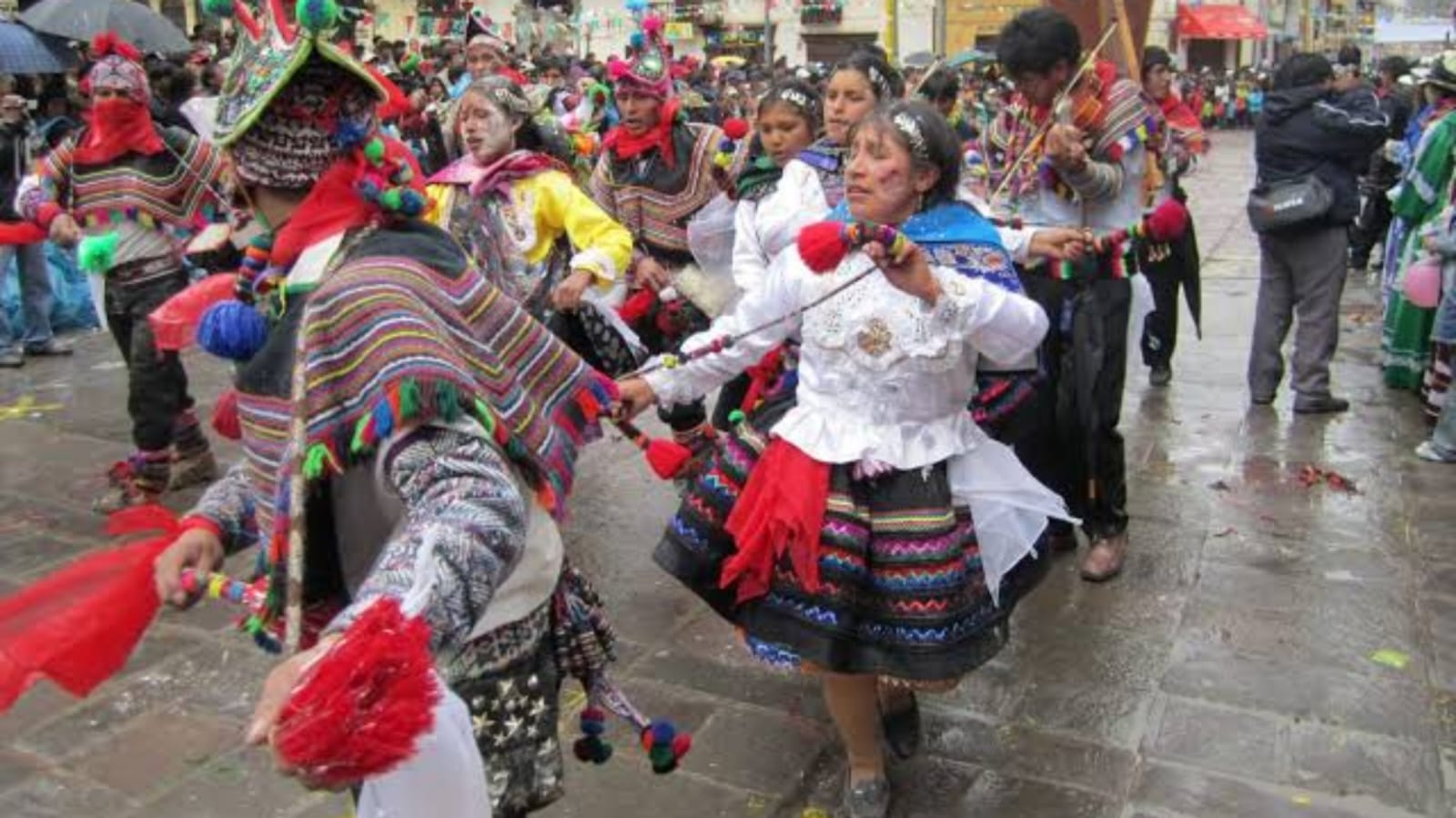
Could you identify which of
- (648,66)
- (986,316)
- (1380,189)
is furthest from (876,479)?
(1380,189)

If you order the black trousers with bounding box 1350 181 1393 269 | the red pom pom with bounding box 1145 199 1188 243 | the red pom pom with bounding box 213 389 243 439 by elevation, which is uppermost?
the red pom pom with bounding box 213 389 243 439

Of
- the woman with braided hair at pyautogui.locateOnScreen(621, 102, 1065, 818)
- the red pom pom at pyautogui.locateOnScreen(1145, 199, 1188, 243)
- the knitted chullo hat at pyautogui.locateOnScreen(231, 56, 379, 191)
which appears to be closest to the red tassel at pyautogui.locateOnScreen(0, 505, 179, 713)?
the knitted chullo hat at pyautogui.locateOnScreen(231, 56, 379, 191)

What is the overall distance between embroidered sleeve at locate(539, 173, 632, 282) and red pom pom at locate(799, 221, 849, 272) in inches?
68.3

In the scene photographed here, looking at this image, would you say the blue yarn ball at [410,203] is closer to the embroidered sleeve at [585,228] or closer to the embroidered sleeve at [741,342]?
the embroidered sleeve at [741,342]

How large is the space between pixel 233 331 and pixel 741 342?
1.56m

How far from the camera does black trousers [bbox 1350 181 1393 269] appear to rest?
12852 mm

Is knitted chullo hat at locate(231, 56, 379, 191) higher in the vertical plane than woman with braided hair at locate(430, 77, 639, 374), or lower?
higher

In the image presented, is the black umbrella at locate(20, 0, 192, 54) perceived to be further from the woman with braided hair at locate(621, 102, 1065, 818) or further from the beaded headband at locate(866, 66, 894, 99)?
the woman with braided hair at locate(621, 102, 1065, 818)

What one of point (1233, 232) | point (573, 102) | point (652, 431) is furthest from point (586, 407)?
point (1233, 232)

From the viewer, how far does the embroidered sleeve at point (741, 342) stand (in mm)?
3389

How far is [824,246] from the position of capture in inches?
118

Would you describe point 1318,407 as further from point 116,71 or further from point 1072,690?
point 116,71

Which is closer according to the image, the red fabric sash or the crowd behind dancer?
the crowd behind dancer

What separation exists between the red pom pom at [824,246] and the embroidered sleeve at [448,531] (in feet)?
3.92
